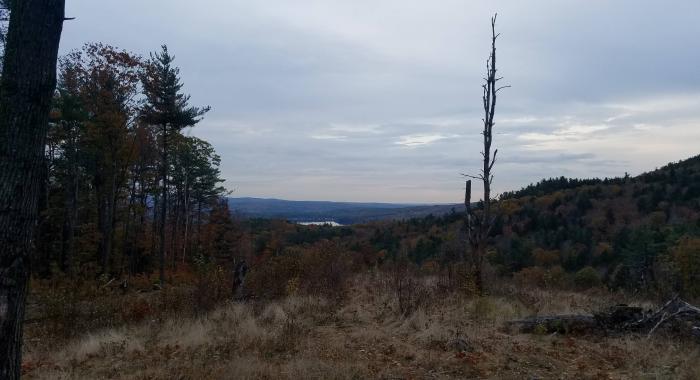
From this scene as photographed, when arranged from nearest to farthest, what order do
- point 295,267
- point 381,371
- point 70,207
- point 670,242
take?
point 381,371, point 295,267, point 70,207, point 670,242

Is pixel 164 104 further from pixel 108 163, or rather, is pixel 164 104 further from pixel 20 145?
pixel 20 145

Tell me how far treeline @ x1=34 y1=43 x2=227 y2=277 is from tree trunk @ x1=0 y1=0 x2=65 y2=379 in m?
15.0

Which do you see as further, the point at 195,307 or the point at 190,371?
the point at 195,307

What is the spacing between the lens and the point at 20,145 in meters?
3.29

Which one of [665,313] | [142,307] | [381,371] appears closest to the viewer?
[381,371]

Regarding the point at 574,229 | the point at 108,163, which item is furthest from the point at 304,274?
the point at 574,229

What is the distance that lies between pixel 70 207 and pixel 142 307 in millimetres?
15163

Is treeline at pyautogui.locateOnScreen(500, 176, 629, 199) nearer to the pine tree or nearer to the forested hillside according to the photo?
the forested hillside

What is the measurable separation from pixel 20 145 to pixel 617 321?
26.3ft

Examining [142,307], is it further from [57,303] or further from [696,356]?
[696,356]

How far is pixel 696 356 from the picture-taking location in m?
5.54

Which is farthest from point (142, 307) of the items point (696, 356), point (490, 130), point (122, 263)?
point (122, 263)

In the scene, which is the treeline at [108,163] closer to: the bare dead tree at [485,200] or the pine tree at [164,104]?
the pine tree at [164,104]

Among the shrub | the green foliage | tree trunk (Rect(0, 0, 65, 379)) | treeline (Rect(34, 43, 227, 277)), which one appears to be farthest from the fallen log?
treeline (Rect(34, 43, 227, 277))
